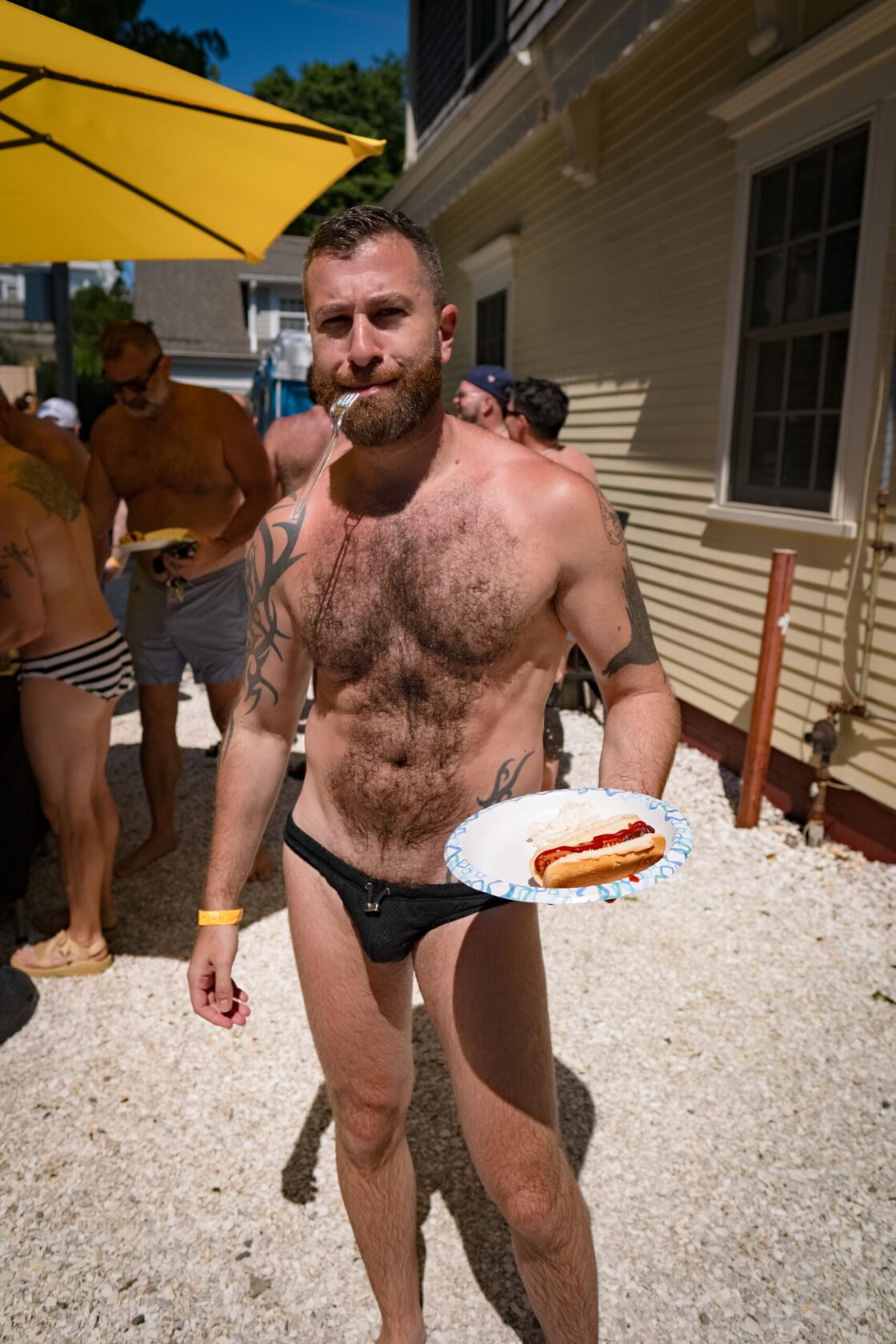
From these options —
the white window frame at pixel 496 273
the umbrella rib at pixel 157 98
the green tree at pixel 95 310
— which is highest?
the green tree at pixel 95 310

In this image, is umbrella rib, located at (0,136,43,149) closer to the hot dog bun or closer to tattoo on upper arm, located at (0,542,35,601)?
tattoo on upper arm, located at (0,542,35,601)

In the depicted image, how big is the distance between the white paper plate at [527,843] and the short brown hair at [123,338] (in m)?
3.18

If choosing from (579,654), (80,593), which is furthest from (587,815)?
(579,654)

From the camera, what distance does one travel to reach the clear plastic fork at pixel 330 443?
5.46 ft

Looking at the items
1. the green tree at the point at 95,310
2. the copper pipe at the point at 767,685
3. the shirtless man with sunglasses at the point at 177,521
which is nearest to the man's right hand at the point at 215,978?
the shirtless man with sunglasses at the point at 177,521

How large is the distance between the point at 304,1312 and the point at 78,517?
106 inches

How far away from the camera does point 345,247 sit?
166 centimetres

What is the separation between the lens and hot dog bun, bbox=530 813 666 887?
1.30 meters

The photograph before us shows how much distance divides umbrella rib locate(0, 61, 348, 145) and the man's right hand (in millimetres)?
2700

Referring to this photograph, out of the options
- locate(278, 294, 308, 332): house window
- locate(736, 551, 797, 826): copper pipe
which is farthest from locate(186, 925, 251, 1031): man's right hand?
locate(278, 294, 308, 332): house window

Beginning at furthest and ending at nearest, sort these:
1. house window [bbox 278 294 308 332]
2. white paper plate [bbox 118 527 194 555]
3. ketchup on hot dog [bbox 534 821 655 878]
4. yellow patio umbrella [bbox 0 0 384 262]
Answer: house window [bbox 278 294 308 332]
white paper plate [bbox 118 527 194 555]
yellow patio umbrella [bbox 0 0 384 262]
ketchup on hot dog [bbox 534 821 655 878]

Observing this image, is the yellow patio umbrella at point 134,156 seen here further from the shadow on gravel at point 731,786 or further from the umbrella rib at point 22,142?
the shadow on gravel at point 731,786

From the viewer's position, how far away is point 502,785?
1745 millimetres

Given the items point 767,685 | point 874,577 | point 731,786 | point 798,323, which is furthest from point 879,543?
point 731,786
